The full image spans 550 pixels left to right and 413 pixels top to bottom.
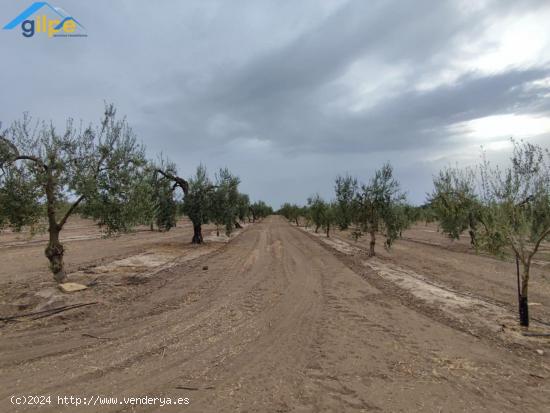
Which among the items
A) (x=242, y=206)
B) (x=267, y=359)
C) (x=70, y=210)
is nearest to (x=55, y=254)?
(x=70, y=210)

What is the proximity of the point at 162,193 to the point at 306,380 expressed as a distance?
1056 inches

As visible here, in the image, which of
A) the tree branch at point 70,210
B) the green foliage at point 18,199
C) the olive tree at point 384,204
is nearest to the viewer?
the green foliage at point 18,199

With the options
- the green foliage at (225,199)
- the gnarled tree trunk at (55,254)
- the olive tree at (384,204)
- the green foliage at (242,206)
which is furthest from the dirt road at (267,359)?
the green foliage at (242,206)

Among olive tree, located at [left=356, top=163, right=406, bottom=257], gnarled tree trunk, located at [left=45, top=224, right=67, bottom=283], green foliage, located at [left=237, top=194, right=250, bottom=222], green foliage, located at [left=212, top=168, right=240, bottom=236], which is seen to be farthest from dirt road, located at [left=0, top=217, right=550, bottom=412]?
green foliage, located at [left=237, top=194, right=250, bottom=222]

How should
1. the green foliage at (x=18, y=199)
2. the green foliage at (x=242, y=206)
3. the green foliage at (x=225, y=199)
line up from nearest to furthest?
the green foliage at (x=18, y=199), the green foliage at (x=225, y=199), the green foliage at (x=242, y=206)

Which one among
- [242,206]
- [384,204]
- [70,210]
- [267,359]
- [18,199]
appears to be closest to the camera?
[267,359]

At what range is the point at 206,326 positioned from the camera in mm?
8797

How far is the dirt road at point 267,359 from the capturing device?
529 cm

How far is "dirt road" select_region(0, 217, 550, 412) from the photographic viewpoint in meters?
5.29

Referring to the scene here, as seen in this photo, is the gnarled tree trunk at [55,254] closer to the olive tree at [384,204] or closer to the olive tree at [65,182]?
the olive tree at [65,182]

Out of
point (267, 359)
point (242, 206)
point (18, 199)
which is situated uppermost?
point (242, 206)

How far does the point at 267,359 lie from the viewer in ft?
22.1

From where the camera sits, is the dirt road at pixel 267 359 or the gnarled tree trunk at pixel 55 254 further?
the gnarled tree trunk at pixel 55 254

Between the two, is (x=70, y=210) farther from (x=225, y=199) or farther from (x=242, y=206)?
(x=242, y=206)
